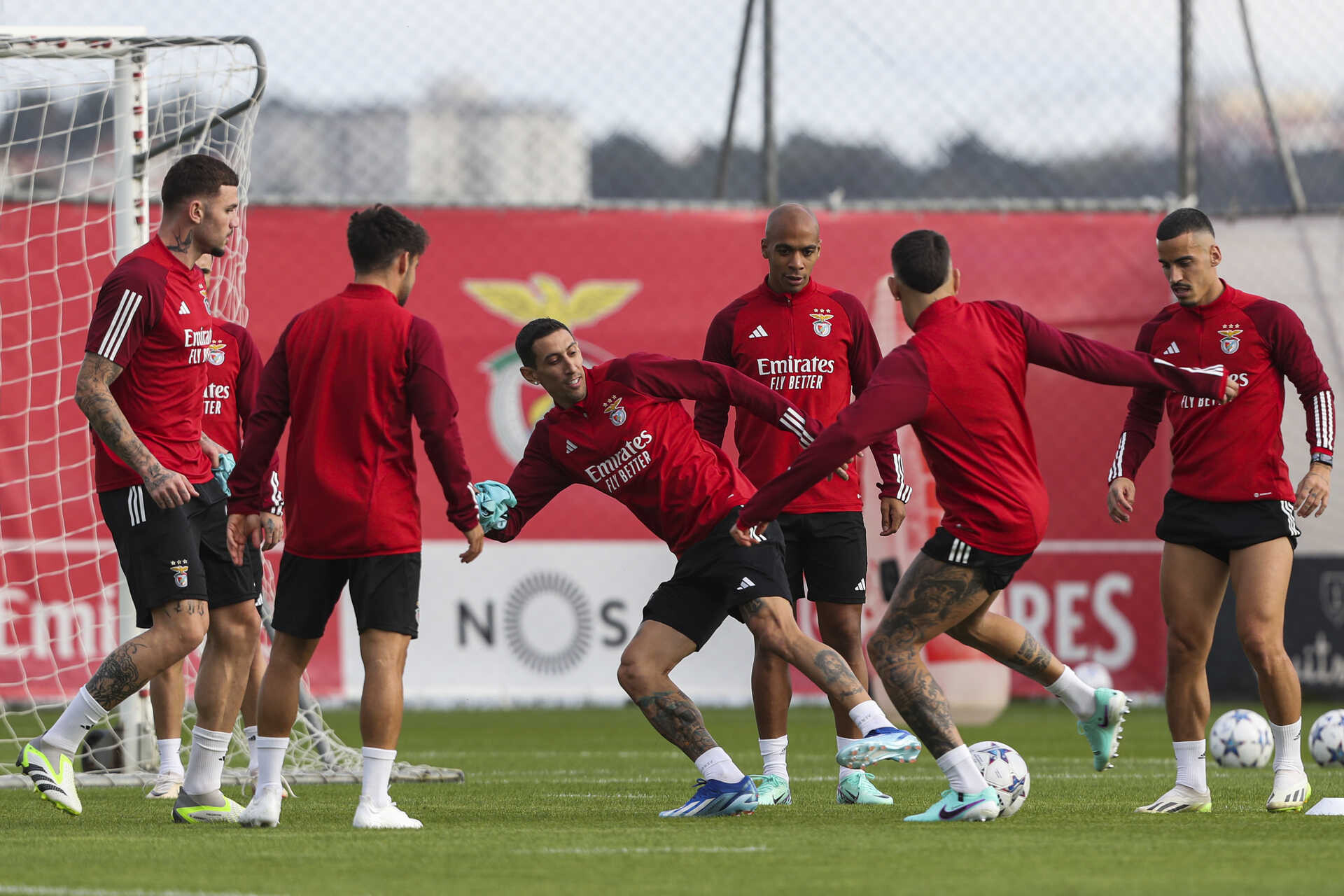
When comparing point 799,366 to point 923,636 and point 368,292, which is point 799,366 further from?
point 368,292

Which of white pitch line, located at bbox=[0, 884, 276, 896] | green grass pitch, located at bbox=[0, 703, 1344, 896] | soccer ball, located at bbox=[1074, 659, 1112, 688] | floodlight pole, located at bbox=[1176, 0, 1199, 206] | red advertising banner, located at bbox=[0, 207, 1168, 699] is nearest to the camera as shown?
white pitch line, located at bbox=[0, 884, 276, 896]

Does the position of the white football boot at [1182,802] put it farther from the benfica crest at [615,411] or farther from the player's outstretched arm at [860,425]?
the benfica crest at [615,411]

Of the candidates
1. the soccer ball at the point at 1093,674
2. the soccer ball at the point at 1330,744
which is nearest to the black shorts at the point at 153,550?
the soccer ball at the point at 1330,744

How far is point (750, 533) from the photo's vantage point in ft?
19.0

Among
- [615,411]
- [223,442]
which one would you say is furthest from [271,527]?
[223,442]

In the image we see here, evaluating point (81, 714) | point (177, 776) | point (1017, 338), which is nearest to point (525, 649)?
point (177, 776)

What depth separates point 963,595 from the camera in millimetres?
5777

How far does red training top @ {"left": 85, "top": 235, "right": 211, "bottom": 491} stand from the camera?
600 centimetres

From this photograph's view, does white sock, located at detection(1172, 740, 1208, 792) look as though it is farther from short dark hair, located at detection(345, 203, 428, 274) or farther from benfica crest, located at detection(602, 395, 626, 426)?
short dark hair, located at detection(345, 203, 428, 274)

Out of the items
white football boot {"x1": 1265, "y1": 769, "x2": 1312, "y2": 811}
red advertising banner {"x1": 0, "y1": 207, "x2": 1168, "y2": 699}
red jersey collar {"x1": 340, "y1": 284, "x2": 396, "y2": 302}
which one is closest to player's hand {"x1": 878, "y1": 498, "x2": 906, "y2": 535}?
white football boot {"x1": 1265, "y1": 769, "x2": 1312, "y2": 811}

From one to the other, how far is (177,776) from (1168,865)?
13.8ft

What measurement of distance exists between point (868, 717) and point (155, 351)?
279cm

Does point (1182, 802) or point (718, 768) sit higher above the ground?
point (718, 768)

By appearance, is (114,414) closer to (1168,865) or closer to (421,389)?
(421,389)
